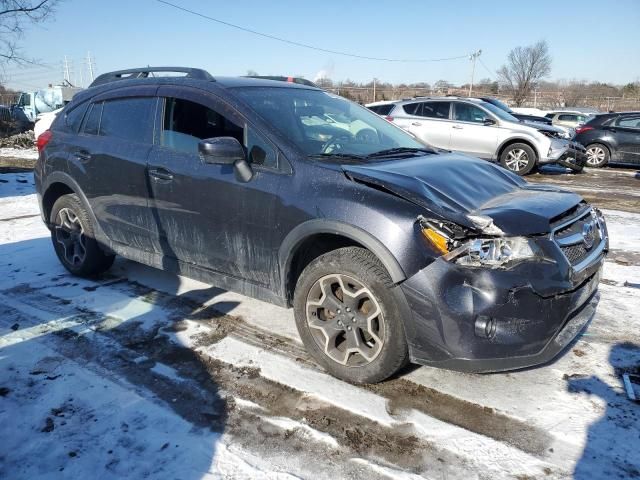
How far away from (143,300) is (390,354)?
96.3 inches

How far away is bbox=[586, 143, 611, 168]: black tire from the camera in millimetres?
13418

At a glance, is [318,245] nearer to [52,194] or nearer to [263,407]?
[263,407]

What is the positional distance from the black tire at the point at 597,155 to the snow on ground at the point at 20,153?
1668 centimetres

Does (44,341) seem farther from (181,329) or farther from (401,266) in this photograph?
(401,266)

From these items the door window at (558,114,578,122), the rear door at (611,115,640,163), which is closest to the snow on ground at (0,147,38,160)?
the rear door at (611,115,640,163)

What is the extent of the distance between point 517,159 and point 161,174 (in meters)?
10.1

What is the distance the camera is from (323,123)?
142 inches

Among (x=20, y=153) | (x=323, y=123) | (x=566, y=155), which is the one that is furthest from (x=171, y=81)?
(x=20, y=153)

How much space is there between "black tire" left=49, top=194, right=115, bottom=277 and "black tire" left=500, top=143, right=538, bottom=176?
383 inches

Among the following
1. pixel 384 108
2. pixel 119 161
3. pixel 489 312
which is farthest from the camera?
pixel 384 108

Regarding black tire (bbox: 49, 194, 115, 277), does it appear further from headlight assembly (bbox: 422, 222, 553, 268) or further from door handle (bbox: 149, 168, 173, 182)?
headlight assembly (bbox: 422, 222, 553, 268)

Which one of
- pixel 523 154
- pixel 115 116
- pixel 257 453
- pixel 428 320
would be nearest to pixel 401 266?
pixel 428 320

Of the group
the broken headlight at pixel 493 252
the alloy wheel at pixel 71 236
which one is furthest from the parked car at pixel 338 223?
the alloy wheel at pixel 71 236

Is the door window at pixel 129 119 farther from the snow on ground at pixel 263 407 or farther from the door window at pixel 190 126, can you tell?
the snow on ground at pixel 263 407
